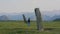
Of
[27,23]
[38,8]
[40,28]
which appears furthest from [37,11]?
[27,23]

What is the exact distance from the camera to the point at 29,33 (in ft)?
40.7

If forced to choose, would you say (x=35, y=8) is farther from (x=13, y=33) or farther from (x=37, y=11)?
(x=13, y=33)

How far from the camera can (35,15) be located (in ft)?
51.5

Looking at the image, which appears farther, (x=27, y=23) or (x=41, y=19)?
(x=27, y=23)

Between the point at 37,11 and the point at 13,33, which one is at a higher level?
the point at 37,11

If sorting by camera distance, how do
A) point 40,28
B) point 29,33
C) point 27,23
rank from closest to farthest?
point 29,33, point 40,28, point 27,23

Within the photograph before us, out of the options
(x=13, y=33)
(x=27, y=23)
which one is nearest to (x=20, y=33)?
(x=13, y=33)

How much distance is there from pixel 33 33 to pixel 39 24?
9.43ft

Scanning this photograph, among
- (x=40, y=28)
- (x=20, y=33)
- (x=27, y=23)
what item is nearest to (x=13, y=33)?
(x=20, y=33)

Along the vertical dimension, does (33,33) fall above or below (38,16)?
below

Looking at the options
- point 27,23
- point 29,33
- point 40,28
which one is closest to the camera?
point 29,33

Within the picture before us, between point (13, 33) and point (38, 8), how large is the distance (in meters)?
3.74

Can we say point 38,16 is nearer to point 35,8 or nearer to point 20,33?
point 35,8

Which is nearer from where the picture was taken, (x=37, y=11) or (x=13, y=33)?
(x=13, y=33)
